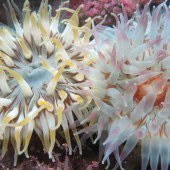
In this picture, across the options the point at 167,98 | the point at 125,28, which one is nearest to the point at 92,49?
the point at 125,28

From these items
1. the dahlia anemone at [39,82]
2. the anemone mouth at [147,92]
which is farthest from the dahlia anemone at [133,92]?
the dahlia anemone at [39,82]

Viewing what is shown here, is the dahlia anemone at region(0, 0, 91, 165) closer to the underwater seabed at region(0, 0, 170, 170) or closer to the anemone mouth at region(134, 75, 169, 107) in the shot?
the underwater seabed at region(0, 0, 170, 170)

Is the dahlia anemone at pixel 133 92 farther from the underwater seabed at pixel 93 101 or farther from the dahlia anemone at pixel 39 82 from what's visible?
the dahlia anemone at pixel 39 82

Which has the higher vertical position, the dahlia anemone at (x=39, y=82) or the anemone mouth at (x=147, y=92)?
the dahlia anemone at (x=39, y=82)

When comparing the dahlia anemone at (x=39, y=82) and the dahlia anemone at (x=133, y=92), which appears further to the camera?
the dahlia anemone at (x=39, y=82)

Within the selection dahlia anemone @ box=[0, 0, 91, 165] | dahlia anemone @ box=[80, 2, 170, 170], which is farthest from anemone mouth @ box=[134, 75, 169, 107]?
dahlia anemone @ box=[0, 0, 91, 165]

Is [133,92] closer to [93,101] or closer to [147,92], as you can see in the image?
[147,92]
